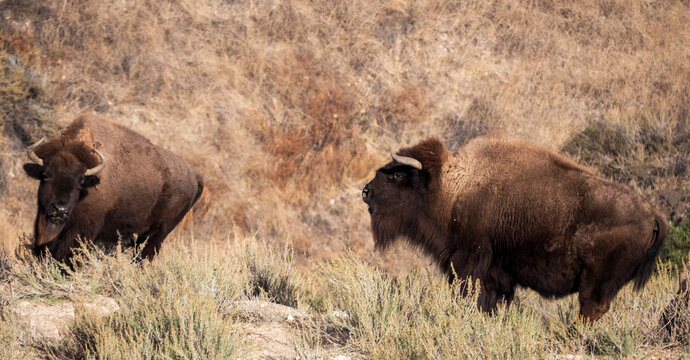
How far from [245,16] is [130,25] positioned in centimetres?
289

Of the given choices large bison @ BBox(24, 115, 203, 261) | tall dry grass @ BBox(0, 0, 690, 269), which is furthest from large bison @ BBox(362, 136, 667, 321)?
tall dry grass @ BBox(0, 0, 690, 269)

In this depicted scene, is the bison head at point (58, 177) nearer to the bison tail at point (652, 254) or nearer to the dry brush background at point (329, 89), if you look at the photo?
the bison tail at point (652, 254)

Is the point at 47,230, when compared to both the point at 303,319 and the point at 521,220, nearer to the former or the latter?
the point at 303,319

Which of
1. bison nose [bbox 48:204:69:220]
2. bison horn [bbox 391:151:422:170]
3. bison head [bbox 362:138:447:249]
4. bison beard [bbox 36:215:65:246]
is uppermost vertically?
bison horn [bbox 391:151:422:170]

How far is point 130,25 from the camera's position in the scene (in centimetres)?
1653

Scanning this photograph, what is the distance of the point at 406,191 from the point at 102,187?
143 inches

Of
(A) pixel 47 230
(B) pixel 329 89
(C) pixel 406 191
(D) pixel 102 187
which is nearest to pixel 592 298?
(C) pixel 406 191

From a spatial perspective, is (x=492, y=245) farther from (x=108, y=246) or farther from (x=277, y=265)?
(x=108, y=246)

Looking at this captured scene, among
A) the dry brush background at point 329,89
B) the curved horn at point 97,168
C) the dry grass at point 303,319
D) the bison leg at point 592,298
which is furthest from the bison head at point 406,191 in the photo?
the dry brush background at point 329,89

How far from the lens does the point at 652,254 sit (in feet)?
19.4

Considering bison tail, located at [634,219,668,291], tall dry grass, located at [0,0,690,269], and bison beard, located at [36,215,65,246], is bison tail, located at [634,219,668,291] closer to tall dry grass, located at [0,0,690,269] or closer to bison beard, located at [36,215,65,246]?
bison beard, located at [36,215,65,246]

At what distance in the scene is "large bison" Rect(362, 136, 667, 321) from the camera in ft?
19.2

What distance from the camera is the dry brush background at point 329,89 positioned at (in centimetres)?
1390

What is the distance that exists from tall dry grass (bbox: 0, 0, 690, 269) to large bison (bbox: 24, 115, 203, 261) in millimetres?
4615
